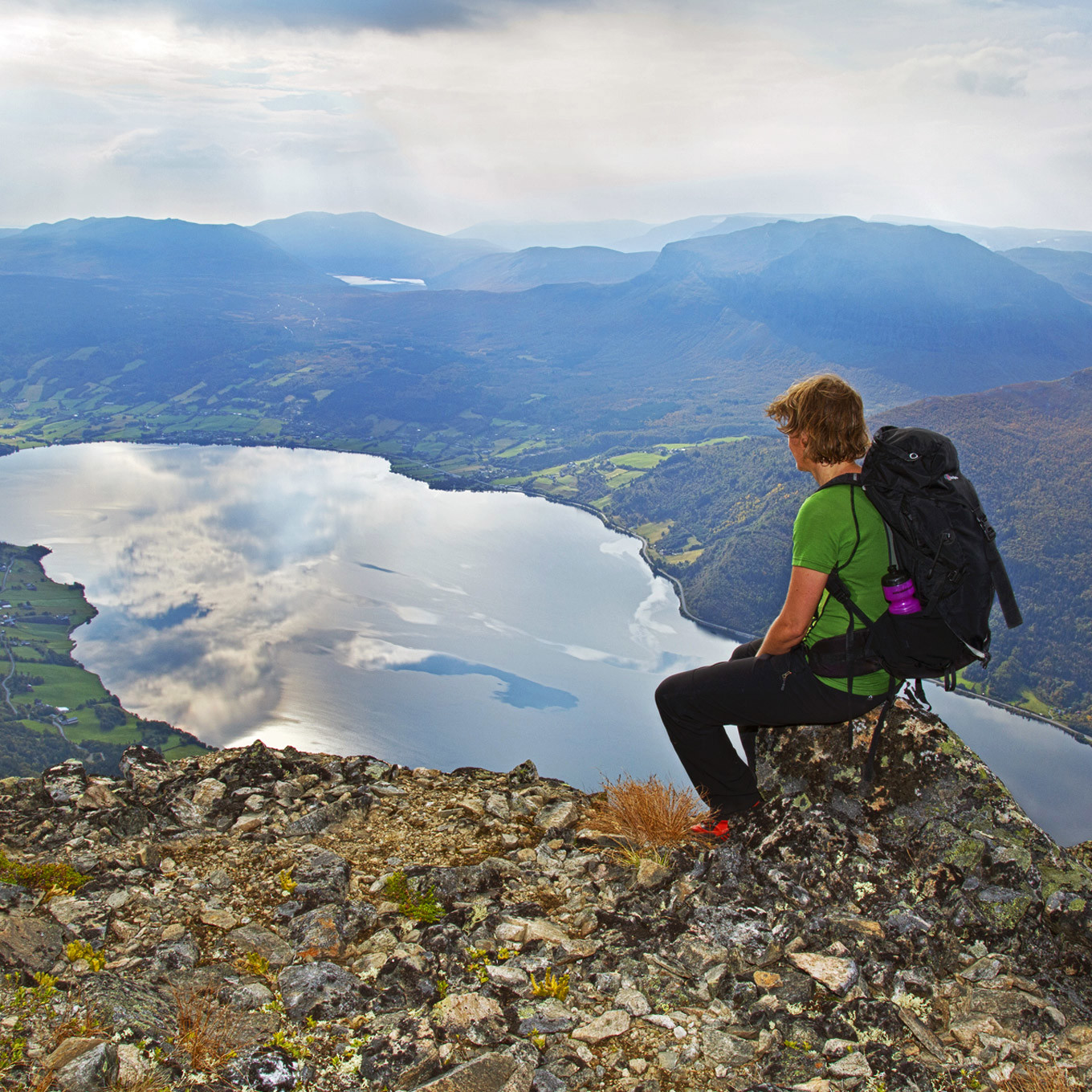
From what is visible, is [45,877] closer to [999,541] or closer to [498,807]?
[498,807]

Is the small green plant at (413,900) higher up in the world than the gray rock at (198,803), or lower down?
higher up

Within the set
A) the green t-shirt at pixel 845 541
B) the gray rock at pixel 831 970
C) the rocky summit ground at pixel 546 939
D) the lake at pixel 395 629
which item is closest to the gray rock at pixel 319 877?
the rocky summit ground at pixel 546 939

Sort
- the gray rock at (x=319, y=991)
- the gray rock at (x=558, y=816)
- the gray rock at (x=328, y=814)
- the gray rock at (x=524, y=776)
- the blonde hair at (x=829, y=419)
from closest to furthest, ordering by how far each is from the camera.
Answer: the gray rock at (x=319, y=991) < the blonde hair at (x=829, y=419) < the gray rock at (x=328, y=814) < the gray rock at (x=558, y=816) < the gray rock at (x=524, y=776)

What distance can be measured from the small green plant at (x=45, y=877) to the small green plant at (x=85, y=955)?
1.98 feet

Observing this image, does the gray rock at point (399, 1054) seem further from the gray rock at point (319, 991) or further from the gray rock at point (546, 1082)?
the gray rock at point (546, 1082)

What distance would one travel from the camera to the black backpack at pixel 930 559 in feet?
13.2

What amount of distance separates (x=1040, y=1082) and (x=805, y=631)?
224 centimetres

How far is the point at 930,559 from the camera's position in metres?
4.09

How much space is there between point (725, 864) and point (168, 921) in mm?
3520

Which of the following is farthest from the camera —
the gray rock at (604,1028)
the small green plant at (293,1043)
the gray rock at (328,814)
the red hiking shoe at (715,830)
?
the gray rock at (328,814)

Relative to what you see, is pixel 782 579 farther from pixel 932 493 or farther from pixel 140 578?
pixel 932 493

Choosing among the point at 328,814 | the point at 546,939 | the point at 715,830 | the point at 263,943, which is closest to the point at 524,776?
the point at 328,814

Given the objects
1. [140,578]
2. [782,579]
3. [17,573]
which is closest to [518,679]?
[782,579]

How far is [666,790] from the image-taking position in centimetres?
568
